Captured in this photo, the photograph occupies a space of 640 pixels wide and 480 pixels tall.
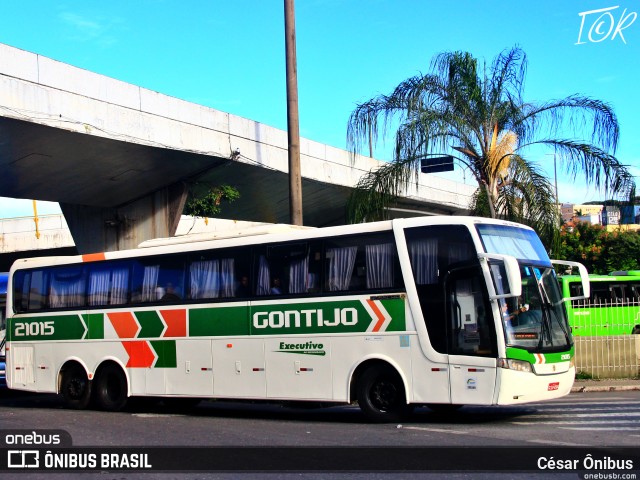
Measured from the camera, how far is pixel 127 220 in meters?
25.6

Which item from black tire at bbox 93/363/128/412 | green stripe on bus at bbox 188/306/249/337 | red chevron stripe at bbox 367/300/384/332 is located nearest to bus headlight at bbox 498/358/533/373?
red chevron stripe at bbox 367/300/384/332

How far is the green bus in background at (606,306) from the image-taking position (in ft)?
77.0

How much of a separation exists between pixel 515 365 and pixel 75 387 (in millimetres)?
9525

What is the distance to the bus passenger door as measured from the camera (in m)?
11.6

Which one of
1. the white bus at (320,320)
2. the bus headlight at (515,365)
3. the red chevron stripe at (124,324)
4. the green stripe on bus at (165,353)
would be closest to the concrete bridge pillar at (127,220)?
the white bus at (320,320)

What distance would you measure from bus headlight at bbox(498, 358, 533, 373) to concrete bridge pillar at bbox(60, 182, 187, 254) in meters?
15.1

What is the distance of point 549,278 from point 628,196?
751 cm

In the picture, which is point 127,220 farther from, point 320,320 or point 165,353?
point 320,320

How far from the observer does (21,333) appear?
17938 mm

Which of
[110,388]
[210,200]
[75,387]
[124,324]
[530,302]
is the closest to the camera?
[530,302]

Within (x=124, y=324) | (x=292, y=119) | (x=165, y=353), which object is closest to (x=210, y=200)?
(x=292, y=119)

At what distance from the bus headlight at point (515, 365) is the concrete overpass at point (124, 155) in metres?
11.4

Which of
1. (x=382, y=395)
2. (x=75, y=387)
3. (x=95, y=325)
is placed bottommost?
(x=75, y=387)

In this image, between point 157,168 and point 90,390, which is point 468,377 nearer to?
point 90,390
